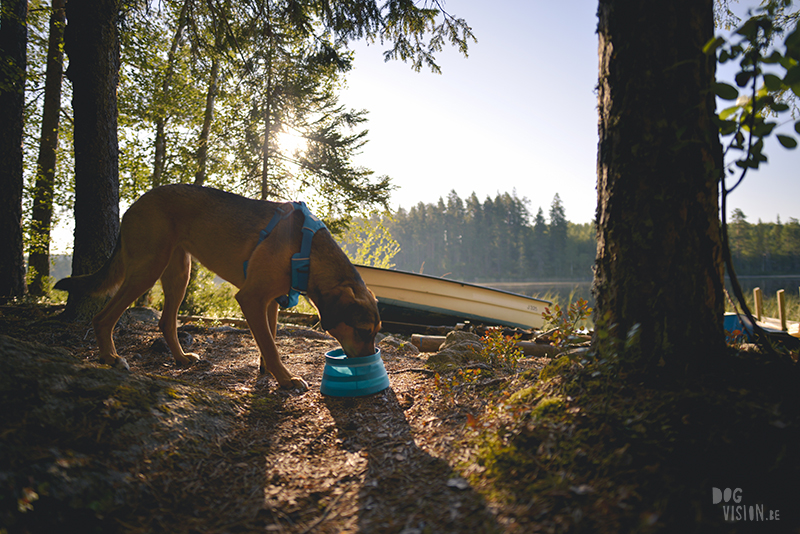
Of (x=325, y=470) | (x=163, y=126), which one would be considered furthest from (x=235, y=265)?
(x=163, y=126)

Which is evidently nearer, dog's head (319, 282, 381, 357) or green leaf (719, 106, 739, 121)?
green leaf (719, 106, 739, 121)

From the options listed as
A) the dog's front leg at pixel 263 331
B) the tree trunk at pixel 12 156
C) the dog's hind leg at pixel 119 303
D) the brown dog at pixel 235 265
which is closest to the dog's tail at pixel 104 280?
the brown dog at pixel 235 265

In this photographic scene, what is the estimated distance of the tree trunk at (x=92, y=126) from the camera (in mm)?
4746

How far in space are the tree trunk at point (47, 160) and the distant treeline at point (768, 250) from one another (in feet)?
293

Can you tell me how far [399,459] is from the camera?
1.91 m

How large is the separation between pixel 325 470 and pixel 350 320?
4.22 feet

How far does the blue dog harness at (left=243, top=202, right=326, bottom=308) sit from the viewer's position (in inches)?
122

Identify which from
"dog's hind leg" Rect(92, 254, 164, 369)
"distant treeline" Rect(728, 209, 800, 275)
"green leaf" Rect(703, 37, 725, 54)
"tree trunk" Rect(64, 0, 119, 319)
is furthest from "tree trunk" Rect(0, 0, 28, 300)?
"distant treeline" Rect(728, 209, 800, 275)

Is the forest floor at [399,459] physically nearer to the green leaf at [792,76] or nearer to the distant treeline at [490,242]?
the green leaf at [792,76]

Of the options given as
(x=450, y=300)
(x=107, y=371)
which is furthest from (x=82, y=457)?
(x=450, y=300)

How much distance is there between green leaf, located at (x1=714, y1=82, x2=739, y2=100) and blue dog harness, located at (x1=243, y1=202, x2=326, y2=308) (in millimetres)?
2755

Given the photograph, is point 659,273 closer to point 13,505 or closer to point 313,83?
point 13,505

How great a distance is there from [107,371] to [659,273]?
3070 millimetres

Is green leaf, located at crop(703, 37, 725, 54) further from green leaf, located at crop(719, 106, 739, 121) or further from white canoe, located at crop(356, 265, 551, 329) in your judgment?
white canoe, located at crop(356, 265, 551, 329)
